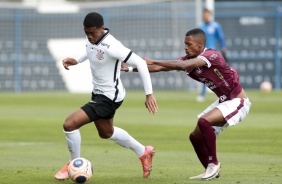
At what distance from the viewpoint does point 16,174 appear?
38.5ft

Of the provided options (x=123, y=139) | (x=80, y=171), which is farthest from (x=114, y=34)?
(x=80, y=171)

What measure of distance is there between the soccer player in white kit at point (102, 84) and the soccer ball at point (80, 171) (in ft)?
Answer: 1.55

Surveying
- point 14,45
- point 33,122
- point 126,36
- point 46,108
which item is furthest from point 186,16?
point 33,122

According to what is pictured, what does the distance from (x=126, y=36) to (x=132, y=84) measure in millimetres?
2173

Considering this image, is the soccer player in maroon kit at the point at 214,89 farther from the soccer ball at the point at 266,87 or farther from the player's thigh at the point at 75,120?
the soccer ball at the point at 266,87

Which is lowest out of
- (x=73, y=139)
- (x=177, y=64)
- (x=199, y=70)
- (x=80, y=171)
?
(x=80, y=171)

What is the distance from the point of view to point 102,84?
11.4m

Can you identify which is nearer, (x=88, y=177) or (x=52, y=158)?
(x=88, y=177)

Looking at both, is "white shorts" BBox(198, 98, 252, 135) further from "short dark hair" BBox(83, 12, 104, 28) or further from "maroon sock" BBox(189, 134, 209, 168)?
"short dark hair" BBox(83, 12, 104, 28)

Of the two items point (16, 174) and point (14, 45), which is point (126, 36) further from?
point (16, 174)

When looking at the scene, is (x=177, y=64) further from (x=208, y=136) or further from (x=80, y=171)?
(x=80, y=171)

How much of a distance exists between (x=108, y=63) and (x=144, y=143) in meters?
5.60

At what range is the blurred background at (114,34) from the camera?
36.7 meters

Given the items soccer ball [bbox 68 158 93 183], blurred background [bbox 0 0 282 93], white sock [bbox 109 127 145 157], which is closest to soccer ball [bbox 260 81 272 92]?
blurred background [bbox 0 0 282 93]
